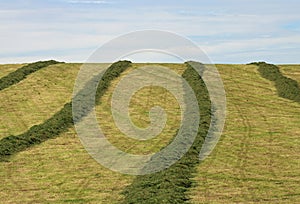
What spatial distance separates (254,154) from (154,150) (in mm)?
4364

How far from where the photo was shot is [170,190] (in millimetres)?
19031

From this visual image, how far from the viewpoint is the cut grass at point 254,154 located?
65.5 ft

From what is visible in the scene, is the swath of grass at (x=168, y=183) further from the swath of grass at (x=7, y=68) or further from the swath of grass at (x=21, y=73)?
the swath of grass at (x=7, y=68)

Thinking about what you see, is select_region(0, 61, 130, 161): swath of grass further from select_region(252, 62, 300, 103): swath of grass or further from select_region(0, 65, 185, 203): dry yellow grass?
select_region(252, 62, 300, 103): swath of grass

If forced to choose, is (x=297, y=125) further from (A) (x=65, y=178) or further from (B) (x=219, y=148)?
(A) (x=65, y=178)

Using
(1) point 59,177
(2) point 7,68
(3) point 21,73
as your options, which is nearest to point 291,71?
(3) point 21,73

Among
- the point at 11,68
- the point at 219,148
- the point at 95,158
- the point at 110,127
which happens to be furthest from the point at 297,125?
the point at 11,68

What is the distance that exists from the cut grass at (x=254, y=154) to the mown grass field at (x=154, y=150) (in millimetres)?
34

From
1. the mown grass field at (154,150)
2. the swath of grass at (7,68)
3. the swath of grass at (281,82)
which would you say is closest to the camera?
the mown grass field at (154,150)

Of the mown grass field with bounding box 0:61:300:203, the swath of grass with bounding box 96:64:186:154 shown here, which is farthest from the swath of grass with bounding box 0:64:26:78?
the swath of grass with bounding box 96:64:186:154

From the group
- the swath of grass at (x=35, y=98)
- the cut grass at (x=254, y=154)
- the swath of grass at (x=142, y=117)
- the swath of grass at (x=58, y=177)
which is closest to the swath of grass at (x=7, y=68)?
the swath of grass at (x=35, y=98)

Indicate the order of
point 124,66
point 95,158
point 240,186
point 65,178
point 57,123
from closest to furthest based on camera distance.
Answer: point 240,186 < point 65,178 < point 95,158 < point 57,123 < point 124,66

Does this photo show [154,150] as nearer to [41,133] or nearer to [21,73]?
[41,133]

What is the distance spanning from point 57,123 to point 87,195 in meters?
10.9
